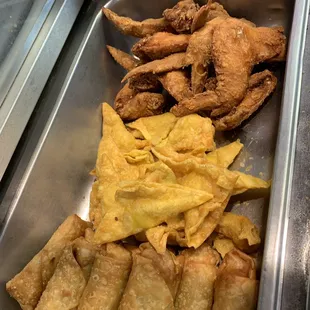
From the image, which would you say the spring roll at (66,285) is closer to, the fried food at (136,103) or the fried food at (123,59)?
the fried food at (136,103)

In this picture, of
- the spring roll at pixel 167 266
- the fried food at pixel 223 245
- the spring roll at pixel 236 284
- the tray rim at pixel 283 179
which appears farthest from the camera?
the fried food at pixel 223 245

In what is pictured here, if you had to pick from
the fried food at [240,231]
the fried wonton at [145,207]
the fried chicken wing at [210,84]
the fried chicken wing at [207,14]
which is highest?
the fried chicken wing at [207,14]

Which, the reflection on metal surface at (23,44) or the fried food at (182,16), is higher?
the reflection on metal surface at (23,44)

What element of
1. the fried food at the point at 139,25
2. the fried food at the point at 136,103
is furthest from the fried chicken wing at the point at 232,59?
the fried food at the point at 139,25

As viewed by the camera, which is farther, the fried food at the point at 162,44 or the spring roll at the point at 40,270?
the fried food at the point at 162,44

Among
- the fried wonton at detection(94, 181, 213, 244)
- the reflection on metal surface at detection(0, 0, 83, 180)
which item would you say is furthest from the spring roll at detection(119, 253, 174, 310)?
the reflection on metal surface at detection(0, 0, 83, 180)

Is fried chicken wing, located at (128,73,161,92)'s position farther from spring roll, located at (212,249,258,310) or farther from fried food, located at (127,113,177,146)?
spring roll, located at (212,249,258,310)

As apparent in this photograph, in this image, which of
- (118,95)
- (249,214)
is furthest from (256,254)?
(118,95)

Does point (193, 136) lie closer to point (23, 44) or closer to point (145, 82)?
point (145, 82)
